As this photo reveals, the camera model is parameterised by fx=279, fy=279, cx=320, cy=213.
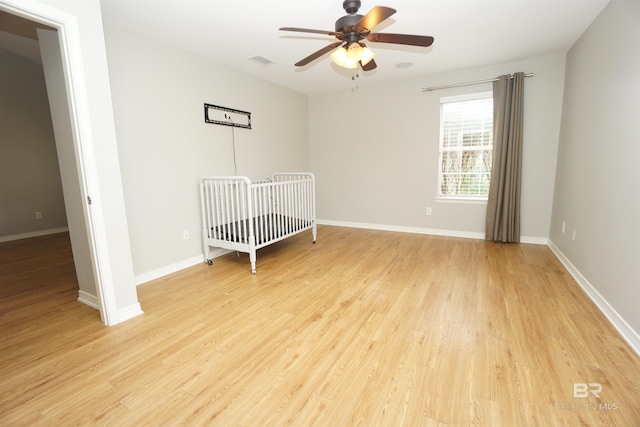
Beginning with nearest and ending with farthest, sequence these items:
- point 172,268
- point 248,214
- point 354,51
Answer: point 354,51 → point 248,214 → point 172,268

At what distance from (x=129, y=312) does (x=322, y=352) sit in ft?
4.90

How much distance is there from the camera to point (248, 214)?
9.34 feet

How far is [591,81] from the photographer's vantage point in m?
2.51

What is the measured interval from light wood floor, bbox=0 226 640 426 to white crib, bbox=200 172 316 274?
1.28 feet

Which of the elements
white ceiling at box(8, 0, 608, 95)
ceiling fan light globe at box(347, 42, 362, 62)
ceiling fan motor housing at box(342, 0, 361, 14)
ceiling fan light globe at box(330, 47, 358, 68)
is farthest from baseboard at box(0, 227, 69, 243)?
ceiling fan motor housing at box(342, 0, 361, 14)

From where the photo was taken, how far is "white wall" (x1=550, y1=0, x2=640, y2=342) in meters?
1.76

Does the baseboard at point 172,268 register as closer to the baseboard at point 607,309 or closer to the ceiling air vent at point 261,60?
the ceiling air vent at point 261,60

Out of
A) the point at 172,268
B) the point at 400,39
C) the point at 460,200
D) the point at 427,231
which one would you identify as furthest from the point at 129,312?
the point at 460,200

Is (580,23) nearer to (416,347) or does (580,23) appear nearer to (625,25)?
(625,25)

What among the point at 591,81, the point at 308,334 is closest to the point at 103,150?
the point at 308,334

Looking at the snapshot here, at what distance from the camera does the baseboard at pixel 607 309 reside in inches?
64.9

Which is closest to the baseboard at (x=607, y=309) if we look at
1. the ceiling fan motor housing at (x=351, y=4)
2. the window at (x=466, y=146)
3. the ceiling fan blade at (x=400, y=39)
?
the window at (x=466, y=146)

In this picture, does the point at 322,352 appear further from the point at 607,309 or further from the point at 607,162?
the point at 607,162

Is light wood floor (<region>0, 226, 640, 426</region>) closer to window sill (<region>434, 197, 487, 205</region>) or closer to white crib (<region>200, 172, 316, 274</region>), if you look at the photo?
white crib (<region>200, 172, 316, 274</region>)
